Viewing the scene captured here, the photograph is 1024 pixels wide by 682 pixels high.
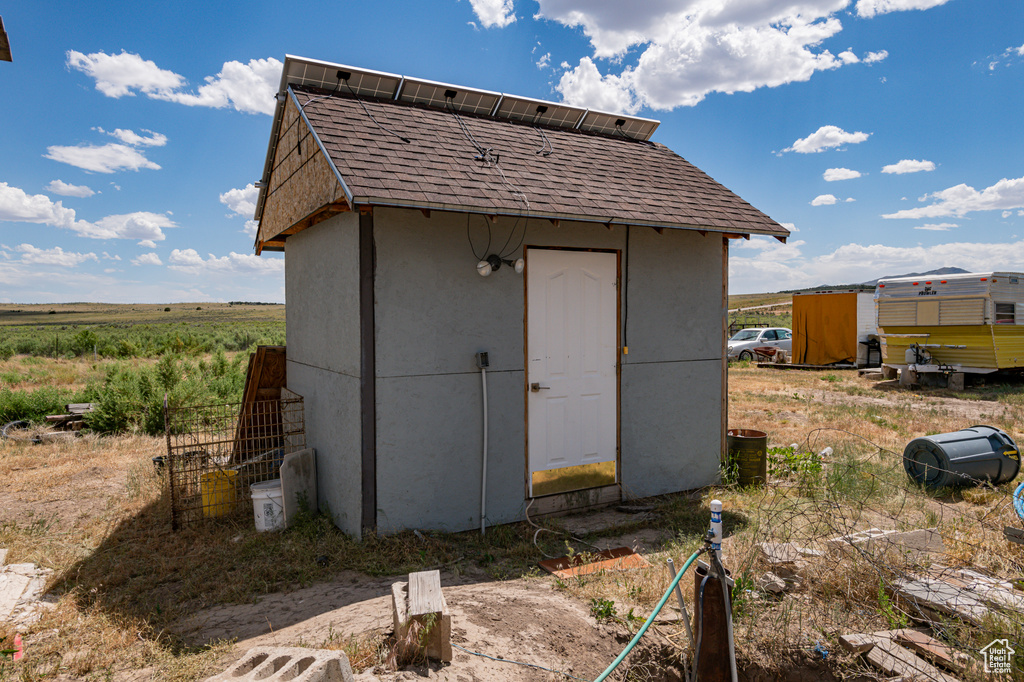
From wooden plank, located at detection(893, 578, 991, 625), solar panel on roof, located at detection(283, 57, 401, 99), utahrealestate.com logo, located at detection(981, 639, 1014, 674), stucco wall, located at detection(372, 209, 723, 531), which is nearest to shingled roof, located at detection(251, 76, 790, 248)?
solar panel on roof, located at detection(283, 57, 401, 99)

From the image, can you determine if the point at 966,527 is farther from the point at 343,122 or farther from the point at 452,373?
the point at 343,122

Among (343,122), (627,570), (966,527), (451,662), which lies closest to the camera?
(451,662)

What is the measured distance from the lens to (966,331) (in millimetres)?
17031

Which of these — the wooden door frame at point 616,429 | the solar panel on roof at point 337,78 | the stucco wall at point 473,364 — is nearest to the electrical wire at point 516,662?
the stucco wall at point 473,364

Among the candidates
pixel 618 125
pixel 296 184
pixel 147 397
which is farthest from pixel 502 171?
pixel 147 397

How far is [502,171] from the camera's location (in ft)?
22.1

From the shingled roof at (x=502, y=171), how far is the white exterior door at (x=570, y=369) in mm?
740

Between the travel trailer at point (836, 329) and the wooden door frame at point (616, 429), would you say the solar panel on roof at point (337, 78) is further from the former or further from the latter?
the travel trailer at point (836, 329)

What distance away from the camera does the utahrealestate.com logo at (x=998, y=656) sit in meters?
3.32

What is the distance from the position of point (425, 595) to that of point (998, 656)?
339 centimetres

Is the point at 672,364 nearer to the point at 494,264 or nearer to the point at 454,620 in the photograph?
the point at 494,264

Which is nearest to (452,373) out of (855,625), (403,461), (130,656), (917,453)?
(403,461)

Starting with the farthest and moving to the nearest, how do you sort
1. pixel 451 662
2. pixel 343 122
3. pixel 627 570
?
pixel 343 122 → pixel 627 570 → pixel 451 662

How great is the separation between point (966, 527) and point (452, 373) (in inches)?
217
